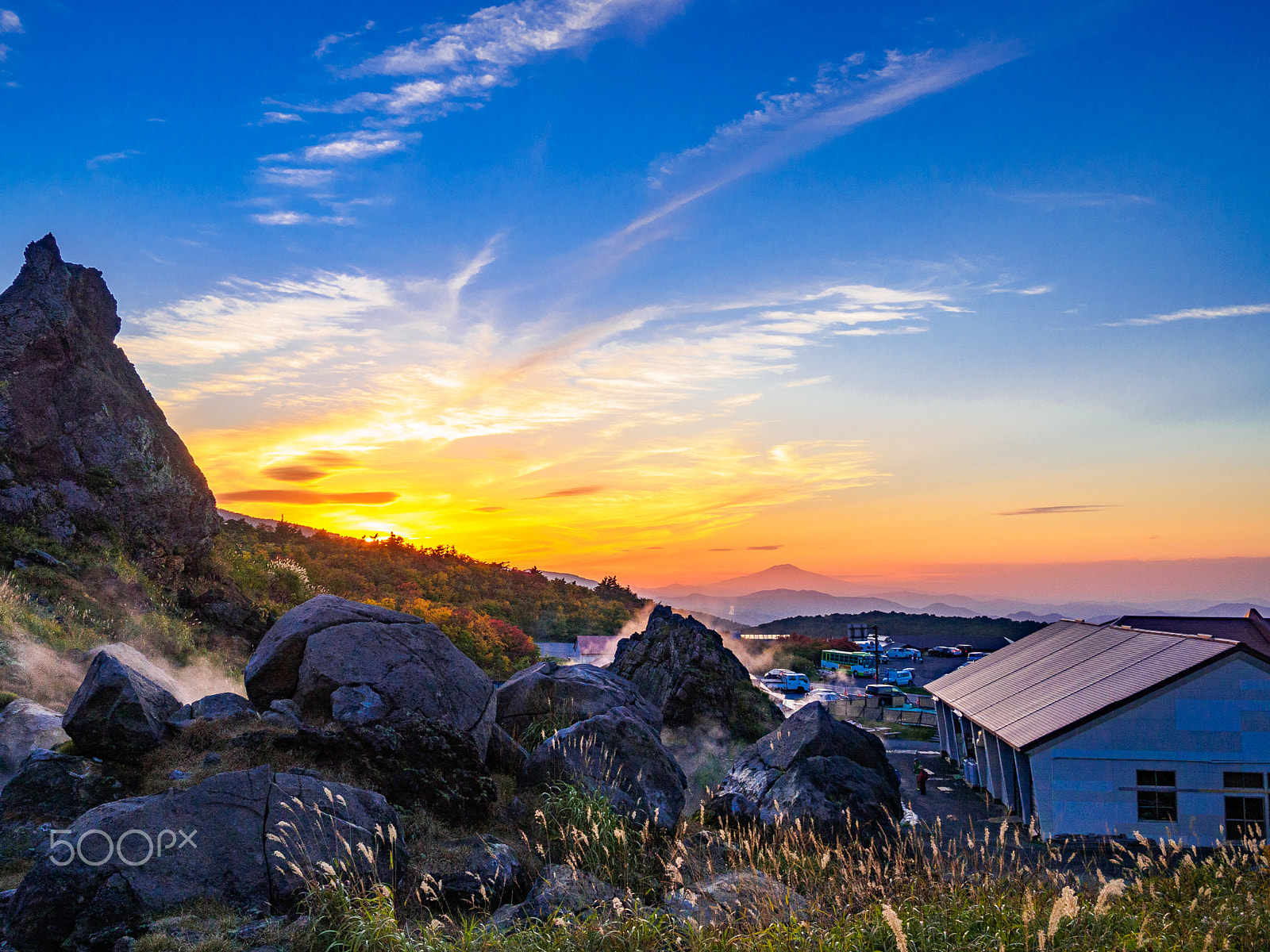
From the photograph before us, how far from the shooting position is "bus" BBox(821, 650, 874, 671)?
76500 mm

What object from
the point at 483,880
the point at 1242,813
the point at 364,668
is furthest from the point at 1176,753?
the point at 364,668

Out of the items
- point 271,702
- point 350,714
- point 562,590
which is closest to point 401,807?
point 350,714

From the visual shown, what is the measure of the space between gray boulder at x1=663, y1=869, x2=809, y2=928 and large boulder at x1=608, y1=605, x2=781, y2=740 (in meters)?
15.7

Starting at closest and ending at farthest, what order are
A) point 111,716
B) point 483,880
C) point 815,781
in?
point 483,880 < point 111,716 < point 815,781

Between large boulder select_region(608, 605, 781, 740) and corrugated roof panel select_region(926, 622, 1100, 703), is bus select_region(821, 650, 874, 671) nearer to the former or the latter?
corrugated roof panel select_region(926, 622, 1100, 703)

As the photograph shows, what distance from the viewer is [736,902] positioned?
8109 millimetres

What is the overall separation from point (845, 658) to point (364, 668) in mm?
72739

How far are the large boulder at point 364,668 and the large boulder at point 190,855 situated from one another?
3.19 m

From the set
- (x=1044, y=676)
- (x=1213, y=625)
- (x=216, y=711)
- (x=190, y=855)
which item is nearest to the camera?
(x=190, y=855)

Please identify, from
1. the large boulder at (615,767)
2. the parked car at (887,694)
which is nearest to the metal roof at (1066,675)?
the large boulder at (615,767)

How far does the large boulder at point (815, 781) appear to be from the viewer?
45.8 ft

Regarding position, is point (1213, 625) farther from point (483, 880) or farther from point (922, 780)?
point (483, 880)

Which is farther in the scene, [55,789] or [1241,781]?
[1241,781]
